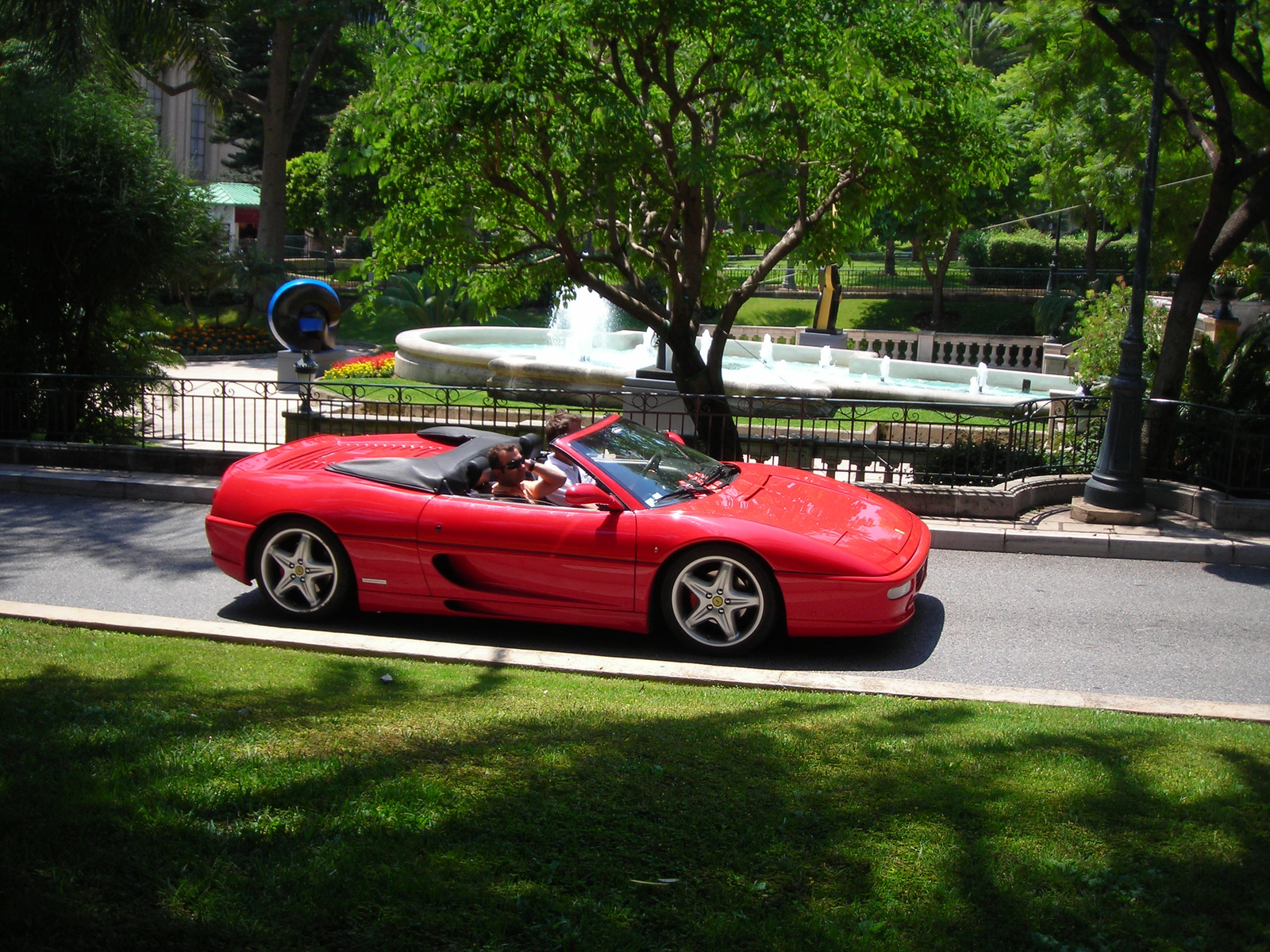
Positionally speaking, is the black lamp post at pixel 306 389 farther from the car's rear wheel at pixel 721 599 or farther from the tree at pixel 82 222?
the car's rear wheel at pixel 721 599

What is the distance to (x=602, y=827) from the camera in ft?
12.3

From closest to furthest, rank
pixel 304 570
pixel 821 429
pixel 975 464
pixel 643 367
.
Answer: pixel 304 570 < pixel 975 464 < pixel 821 429 < pixel 643 367

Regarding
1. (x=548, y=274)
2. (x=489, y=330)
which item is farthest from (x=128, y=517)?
(x=489, y=330)

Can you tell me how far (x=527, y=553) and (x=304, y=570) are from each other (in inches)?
65.7

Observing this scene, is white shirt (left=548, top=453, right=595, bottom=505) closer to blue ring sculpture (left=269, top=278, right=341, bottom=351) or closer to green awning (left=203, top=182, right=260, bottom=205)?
blue ring sculpture (left=269, top=278, right=341, bottom=351)

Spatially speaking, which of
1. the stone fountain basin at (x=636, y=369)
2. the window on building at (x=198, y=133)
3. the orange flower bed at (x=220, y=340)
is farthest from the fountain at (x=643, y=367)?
the window on building at (x=198, y=133)

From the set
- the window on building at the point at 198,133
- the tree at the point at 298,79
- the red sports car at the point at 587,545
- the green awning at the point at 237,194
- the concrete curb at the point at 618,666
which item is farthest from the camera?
the window on building at the point at 198,133

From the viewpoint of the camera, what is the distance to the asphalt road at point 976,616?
684 cm

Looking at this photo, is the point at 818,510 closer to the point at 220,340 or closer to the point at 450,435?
the point at 450,435

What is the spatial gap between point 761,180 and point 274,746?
8908 millimetres

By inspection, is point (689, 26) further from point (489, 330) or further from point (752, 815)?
point (489, 330)

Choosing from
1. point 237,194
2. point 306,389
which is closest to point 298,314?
point 306,389

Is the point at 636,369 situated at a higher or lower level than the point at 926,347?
lower

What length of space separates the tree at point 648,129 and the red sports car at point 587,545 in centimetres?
430
